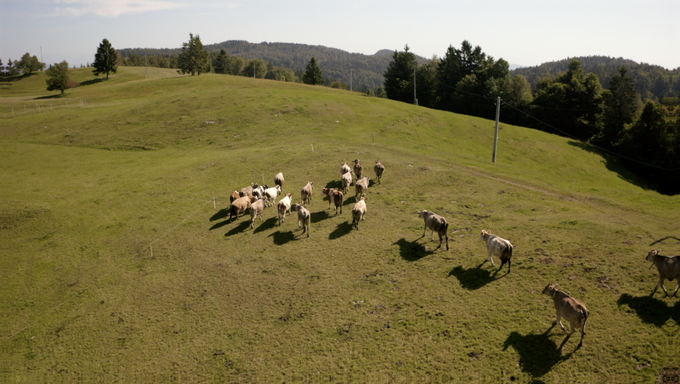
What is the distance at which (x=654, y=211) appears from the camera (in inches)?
1089

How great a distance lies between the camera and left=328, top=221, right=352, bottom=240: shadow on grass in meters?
24.5

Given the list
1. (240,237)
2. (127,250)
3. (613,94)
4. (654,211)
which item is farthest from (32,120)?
(613,94)

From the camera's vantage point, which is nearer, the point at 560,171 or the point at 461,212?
the point at 461,212

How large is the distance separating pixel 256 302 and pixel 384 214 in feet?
38.8

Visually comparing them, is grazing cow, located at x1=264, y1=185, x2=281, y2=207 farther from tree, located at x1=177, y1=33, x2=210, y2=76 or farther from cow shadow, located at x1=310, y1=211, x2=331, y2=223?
tree, located at x1=177, y1=33, x2=210, y2=76

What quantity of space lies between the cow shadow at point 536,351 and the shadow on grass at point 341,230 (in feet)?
39.6

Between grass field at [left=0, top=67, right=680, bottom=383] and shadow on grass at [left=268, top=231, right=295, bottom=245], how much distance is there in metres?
0.14

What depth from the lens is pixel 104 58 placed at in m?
110

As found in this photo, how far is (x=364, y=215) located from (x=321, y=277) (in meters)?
7.54

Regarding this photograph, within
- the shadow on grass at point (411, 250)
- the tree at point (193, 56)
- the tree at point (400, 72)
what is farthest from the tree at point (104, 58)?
the shadow on grass at point (411, 250)

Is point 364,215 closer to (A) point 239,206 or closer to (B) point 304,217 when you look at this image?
(B) point 304,217

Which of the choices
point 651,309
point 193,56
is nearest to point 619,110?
point 651,309

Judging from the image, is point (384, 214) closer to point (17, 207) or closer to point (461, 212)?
point (461, 212)

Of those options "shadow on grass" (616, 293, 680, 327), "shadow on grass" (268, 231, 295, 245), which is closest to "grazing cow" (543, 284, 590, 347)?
"shadow on grass" (616, 293, 680, 327)
